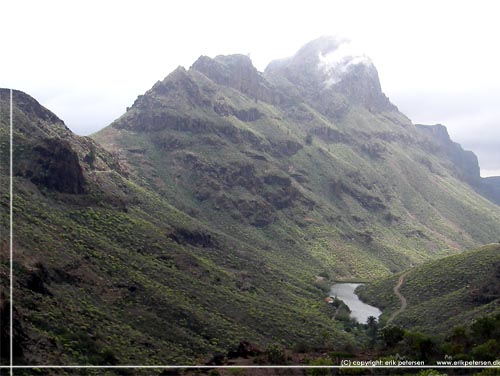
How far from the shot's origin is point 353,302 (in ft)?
472

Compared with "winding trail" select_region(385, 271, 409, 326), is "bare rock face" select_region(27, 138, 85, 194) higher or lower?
higher

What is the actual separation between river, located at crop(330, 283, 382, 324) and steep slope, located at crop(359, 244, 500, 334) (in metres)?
2.72

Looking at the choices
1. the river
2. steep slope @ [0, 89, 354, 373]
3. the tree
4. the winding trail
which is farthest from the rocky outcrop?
the winding trail

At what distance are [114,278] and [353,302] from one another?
79229mm

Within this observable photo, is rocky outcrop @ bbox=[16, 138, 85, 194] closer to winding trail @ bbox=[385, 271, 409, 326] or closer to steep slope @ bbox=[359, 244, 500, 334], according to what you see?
winding trail @ bbox=[385, 271, 409, 326]

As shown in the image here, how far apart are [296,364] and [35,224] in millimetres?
54974

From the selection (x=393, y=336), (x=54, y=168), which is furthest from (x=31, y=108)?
(x=393, y=336)

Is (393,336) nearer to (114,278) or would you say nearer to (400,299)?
(114,278)

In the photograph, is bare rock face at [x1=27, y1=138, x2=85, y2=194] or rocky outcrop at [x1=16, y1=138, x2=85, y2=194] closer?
rocky outcrop at [x1=16, y1=138, x2=85, y2=194]

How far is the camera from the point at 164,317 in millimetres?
88375

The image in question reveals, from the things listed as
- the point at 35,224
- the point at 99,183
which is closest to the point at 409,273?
the point at 99,183

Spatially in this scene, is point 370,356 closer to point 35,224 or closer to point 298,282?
point 35,224

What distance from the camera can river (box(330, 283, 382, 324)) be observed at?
132 metres

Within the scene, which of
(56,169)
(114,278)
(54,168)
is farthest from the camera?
(56,169)
